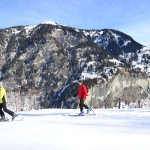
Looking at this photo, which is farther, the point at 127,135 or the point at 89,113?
the point at 89,113

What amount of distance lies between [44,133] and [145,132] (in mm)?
3332

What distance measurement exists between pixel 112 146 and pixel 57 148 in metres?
1.47

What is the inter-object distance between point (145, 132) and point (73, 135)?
2.55 metres

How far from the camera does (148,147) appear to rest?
11.0 m

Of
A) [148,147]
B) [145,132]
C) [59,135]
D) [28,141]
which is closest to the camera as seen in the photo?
[148,147]

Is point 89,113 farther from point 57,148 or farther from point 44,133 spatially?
point 57,148

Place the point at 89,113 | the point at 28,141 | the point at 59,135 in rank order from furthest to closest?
the point at 89,113 → the point at 59,135 → the point at 28,141

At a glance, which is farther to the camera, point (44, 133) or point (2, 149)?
point (44, 133)

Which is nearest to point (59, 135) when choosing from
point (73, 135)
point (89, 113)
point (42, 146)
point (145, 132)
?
point (73, 135)

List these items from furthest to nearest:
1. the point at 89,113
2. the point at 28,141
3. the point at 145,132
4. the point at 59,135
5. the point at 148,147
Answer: the point at 89,113 < the point at 145,132 < the point at 59,135 < the point at 28,141 < the point at 148,147

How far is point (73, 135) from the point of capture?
41.4 ft

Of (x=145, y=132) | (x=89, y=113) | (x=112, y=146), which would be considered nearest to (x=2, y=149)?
(x=112, y=146)

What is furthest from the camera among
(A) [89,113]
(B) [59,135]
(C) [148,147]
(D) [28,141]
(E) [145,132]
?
(A) [89,113]

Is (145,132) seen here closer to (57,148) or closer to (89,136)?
(89,136)
